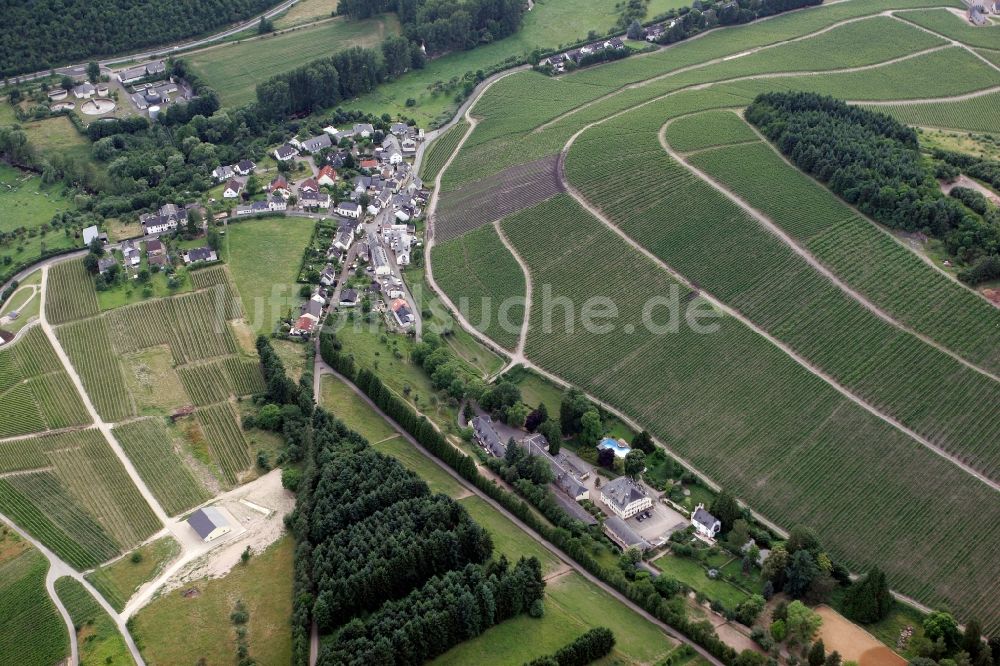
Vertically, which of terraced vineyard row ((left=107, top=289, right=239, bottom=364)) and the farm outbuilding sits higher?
terraced vineyard row ((left=107, top=289, right=239, bottom=364))

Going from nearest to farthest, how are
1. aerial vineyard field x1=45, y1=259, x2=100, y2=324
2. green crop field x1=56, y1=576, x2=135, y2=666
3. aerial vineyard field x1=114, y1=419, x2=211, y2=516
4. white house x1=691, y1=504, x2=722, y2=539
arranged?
green crop field x1=56, y1=576, x2=135, y2=666
white house x1=691, y1=504, x2=722, y2=539
aerial vineyard field x1=114, y1=419, x2=211, y2=516
aerial vineyard field x1=45, y1=259, x2=100, y2=324

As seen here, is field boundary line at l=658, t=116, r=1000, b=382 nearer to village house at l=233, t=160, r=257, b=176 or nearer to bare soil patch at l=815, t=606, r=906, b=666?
bare soil patch at l=815, t=606, r=906, b=666

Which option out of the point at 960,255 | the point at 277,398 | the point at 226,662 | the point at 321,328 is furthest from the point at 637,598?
the point at 960,255

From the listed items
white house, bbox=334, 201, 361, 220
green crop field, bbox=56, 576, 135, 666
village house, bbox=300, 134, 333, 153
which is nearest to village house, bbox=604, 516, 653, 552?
green crop field, bbox=56, 576, 135, 666

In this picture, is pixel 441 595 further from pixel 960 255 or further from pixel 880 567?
pixel 960 255

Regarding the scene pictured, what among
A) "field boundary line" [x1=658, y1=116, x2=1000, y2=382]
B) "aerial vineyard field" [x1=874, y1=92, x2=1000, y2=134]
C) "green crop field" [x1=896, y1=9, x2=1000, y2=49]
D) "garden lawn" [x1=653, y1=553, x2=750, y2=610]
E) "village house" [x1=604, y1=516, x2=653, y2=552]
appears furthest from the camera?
"green crop field" [x1=896, y1=9, x2=1000, y2=49]

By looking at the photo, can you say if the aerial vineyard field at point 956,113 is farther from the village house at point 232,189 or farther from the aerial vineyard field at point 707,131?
the village house at point 232,189
